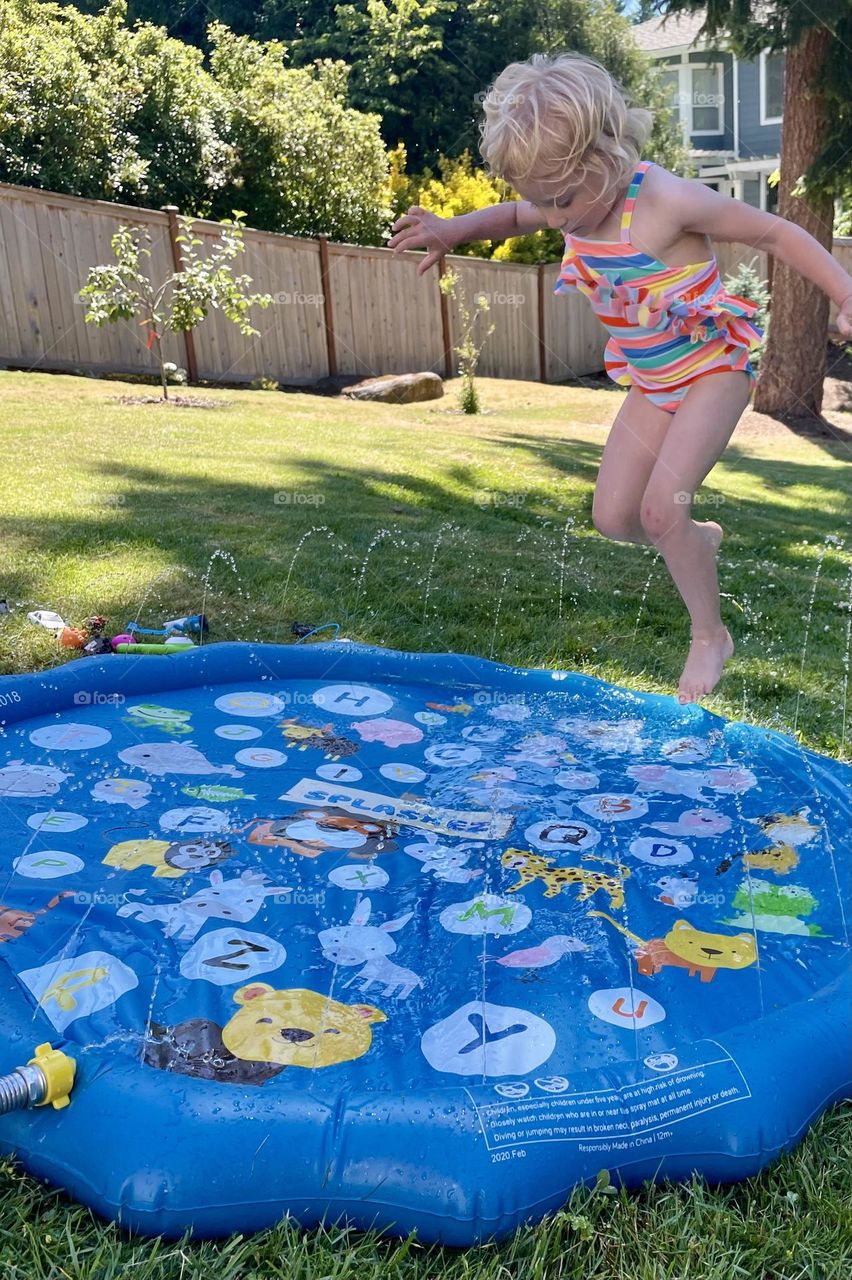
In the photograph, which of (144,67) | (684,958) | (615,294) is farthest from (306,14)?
(684,958)

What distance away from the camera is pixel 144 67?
15305mm

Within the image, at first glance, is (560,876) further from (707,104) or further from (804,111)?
(707,104)

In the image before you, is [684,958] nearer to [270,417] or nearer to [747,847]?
[747,847]

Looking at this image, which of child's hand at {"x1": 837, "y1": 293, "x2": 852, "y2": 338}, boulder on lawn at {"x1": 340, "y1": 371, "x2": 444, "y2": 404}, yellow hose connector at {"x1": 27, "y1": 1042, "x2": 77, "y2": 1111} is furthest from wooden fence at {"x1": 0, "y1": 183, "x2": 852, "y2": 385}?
yellow hose connector at {"x1": 27, "y1": 1042, "x2": 77, "y2": 1111}

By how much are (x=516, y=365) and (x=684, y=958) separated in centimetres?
1624

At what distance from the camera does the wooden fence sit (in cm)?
1107

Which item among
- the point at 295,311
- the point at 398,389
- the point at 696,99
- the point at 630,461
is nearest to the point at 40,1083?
the point at 630,461

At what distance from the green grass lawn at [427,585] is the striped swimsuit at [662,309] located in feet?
4.41

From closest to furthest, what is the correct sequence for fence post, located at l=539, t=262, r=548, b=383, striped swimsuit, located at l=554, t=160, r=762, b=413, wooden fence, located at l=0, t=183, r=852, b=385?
striped swimsuit, located at l=554, t=160, r=762, b=413 → wooden fence, located at l=0, t=183, r=852, b=385 → fence post, located at l=539, t=262, r=548, b=383

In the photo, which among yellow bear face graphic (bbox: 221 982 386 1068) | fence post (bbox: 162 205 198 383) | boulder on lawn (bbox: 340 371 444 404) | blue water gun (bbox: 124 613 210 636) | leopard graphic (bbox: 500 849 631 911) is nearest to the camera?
yellow bear face graphic (bbox: 221 982 386 1068)

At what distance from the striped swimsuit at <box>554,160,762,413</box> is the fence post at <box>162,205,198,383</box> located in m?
9.75

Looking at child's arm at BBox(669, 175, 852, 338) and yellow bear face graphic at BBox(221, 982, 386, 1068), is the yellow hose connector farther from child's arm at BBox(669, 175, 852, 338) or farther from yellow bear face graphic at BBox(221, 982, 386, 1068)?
child's arm at BBox(669, 175, 852, 338)

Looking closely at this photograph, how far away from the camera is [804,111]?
39.3ft

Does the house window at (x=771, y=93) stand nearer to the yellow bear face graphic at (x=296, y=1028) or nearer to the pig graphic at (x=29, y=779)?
the pig graphic at (x=29, y=779)
